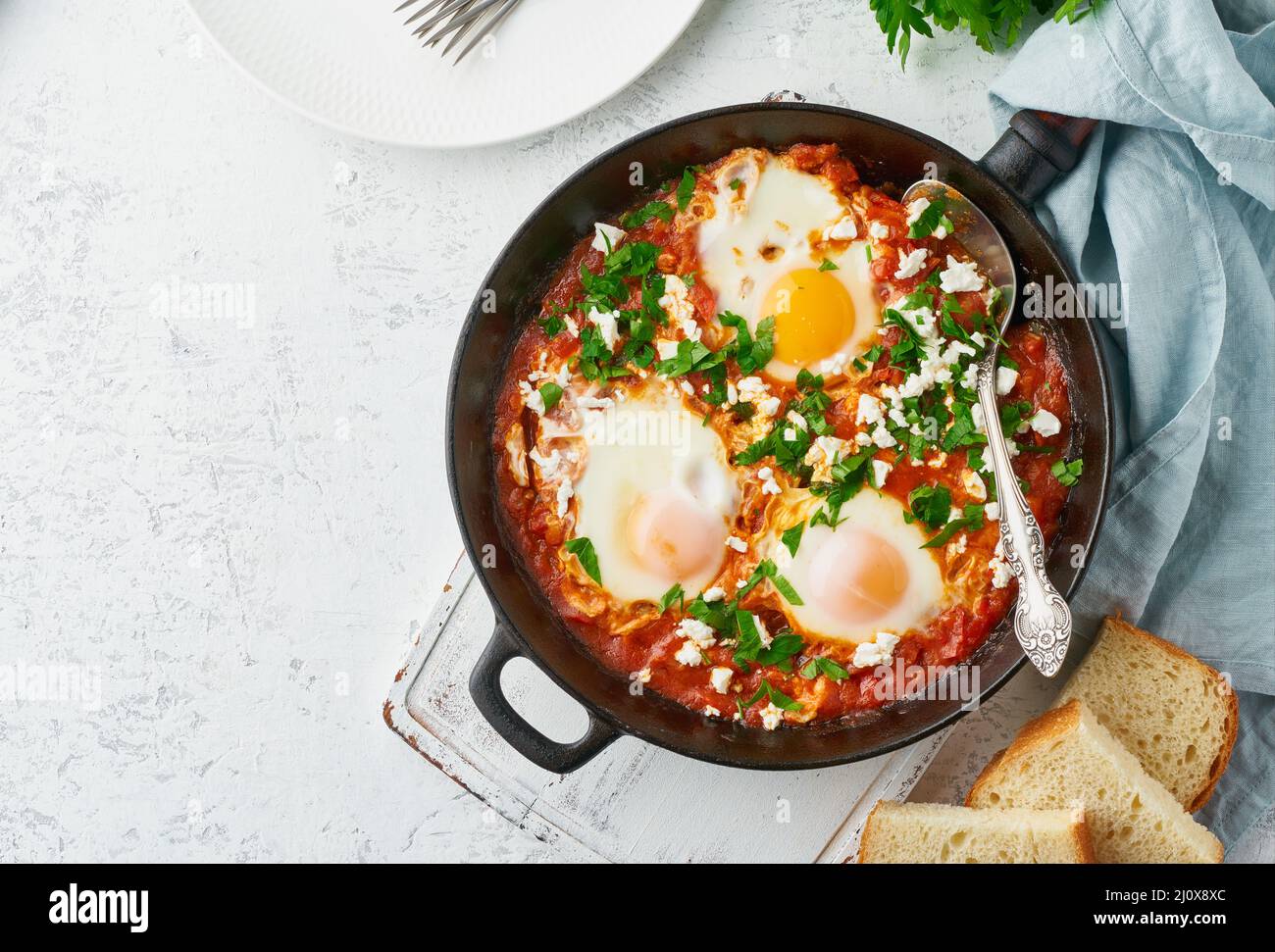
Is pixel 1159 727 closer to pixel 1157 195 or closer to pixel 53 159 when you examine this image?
pixel 1157 195

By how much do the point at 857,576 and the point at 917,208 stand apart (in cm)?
109

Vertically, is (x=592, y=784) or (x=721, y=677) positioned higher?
(x=721, y=677)

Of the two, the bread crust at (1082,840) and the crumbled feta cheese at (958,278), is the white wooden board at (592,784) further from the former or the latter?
the crumbled feta cheese at (958,278)

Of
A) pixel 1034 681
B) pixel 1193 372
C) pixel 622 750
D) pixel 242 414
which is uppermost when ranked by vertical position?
pixel 1193 372

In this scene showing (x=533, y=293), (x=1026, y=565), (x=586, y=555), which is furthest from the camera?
(x=533, y=293)

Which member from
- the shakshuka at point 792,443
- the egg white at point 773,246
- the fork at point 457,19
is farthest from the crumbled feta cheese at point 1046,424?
the fork at point 457,19

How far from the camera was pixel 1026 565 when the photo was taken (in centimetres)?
280

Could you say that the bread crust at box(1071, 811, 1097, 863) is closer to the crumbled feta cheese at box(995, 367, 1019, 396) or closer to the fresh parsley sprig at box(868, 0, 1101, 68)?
the crumbled feta cheese at box(995, 367, 1019, 396)

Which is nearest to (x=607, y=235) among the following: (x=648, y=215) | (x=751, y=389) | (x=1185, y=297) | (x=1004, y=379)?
(x=648, y=215)

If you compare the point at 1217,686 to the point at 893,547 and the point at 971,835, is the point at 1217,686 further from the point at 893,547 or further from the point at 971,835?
the point at 893,547

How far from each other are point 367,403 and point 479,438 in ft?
1.61

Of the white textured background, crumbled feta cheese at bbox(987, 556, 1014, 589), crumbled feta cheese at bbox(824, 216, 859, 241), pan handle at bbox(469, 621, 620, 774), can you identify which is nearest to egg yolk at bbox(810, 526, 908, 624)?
crumbled feta cheese at bbox(987, 556, 1014, 589)

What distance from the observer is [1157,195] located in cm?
301

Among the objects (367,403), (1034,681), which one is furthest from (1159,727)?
(367,403)
